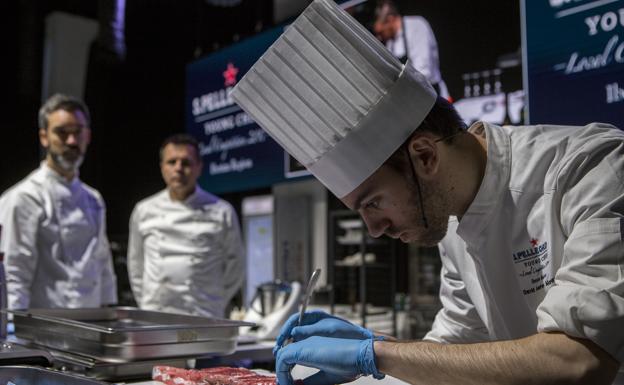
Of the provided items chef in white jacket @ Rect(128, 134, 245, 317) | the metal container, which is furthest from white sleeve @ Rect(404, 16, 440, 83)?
the metal container

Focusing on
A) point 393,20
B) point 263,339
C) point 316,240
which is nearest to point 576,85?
point 393,20

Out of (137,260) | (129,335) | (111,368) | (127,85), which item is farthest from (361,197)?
(127,85)

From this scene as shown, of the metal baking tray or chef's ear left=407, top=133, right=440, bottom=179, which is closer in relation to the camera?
chef's ear left=407, top=133, right=440, bottom=179

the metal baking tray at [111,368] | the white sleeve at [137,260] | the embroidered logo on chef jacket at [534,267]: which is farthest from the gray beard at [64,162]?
the embroidered logo on chef jacket at [534,267]

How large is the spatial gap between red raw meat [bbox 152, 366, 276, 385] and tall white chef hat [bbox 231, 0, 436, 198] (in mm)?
448

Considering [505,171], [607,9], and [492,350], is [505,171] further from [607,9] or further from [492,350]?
[607,9]

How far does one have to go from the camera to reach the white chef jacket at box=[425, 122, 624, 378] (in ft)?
3.27

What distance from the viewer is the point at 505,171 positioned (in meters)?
1.31

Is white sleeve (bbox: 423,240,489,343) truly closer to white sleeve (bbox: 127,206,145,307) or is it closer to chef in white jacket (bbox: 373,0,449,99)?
chef in white jacket (bbox: 373,0,449,99)

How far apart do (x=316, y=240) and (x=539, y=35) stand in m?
4.84

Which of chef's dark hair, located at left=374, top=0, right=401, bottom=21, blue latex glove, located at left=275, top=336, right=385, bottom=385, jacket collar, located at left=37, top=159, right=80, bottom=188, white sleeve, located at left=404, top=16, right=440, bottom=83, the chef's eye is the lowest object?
blue latex glove, located at left=275, top=336, right=385, bottom=385

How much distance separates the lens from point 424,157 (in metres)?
1.25

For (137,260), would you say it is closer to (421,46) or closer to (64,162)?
(64,162)

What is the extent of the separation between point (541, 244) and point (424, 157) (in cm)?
29
